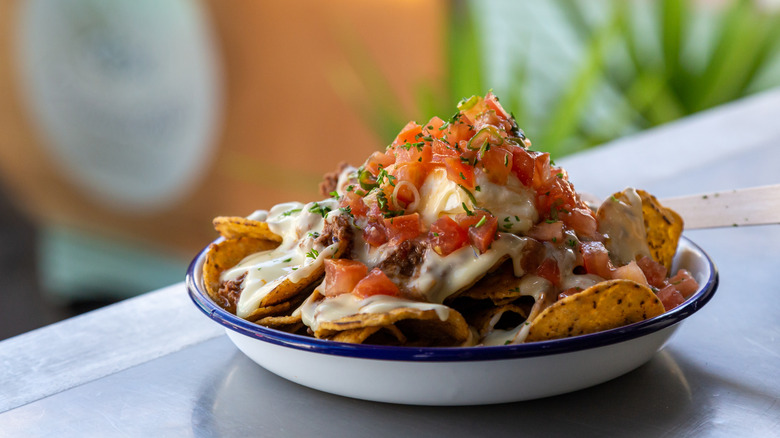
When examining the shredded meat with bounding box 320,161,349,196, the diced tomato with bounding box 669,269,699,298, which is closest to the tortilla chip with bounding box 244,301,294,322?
the shredded meat with bounding box 320,161,349,196

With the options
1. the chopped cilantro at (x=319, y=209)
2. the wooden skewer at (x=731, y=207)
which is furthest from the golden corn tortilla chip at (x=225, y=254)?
the wooden skewer at (x=731, y=207)

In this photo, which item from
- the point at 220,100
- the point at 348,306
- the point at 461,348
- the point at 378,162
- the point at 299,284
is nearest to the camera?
the point at 461,348

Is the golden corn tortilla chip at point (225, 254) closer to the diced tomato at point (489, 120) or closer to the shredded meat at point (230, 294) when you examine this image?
Result: the shredded meat at point (230, 294)

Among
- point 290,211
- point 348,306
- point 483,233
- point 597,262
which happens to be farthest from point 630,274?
point 290,211

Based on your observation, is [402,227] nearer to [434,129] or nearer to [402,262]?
[402,262]

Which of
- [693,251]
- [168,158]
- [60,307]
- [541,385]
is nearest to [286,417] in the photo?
[541,385]

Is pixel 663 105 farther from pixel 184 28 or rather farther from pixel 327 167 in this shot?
pixel 184 28
